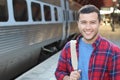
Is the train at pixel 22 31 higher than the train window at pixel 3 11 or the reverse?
the reverse

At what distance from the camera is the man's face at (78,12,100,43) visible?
3.08 m

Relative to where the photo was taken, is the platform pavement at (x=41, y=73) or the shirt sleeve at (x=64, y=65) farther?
the platform pavement at (x=41, y=73)

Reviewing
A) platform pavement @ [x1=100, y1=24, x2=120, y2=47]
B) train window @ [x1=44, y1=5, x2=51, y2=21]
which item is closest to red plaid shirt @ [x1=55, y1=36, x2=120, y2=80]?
train window @ [x1=44, y1=5, x2=51, y2=21]

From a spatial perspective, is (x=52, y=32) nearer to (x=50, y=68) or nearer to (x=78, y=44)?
(x=50, y=68)

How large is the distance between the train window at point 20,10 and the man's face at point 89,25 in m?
6.84

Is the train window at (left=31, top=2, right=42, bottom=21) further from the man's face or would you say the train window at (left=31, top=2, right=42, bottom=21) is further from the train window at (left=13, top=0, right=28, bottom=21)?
the man's face

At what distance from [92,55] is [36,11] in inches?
400

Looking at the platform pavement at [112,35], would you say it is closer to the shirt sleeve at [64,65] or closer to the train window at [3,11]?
the train window at [3,11]

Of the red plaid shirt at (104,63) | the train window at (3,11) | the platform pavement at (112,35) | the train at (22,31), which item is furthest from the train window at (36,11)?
the red plaid shirt at (104,63)

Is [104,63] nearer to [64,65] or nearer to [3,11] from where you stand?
[64,65]

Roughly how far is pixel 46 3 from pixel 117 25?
46.3 m

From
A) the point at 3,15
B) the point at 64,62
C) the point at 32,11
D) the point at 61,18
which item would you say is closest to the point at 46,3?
the point at 32,11

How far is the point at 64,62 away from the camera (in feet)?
10.4

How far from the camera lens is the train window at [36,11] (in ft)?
40.9
